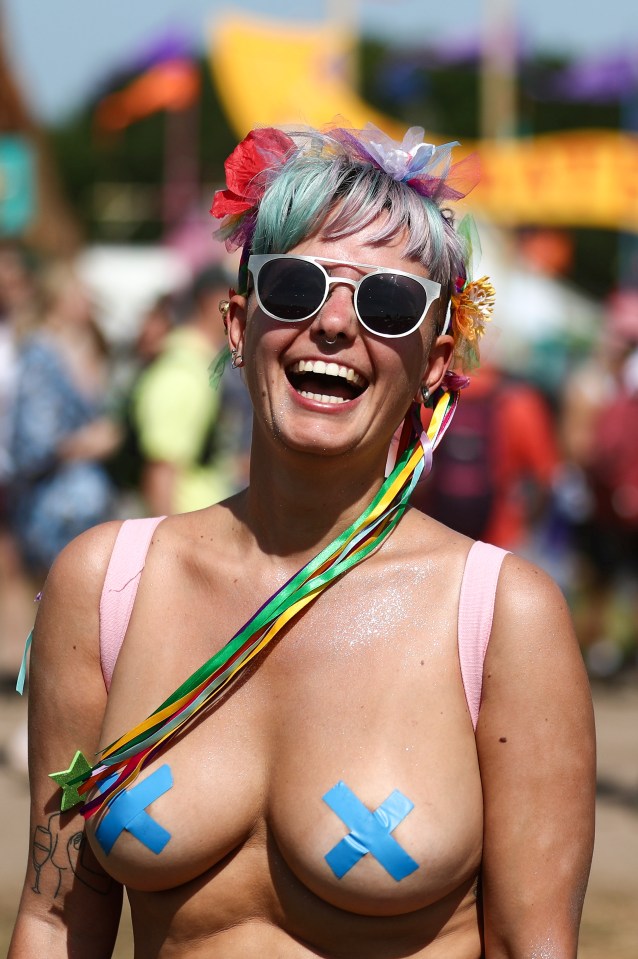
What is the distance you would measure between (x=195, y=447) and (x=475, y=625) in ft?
13.4

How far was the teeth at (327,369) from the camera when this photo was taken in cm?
211

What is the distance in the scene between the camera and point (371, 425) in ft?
7.06

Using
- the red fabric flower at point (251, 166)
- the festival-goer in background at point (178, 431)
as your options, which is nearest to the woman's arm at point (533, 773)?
the red fabric flower at point (251, 166)

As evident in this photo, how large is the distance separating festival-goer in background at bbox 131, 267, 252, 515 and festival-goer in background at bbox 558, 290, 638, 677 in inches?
104

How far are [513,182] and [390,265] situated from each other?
2144cm

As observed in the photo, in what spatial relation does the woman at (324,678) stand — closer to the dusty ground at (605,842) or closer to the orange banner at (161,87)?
the dusty ground at (605,842)

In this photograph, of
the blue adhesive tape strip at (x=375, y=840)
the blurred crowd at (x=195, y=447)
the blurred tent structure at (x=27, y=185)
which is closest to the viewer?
the blue adhesive tape strip at (x=375, y=840)

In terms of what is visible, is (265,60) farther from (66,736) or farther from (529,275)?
(66,736)

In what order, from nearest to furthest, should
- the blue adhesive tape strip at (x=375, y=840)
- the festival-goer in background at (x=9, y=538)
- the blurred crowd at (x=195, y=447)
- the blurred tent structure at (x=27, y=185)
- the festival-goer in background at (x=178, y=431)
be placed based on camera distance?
the blue adhesive tape strip at (x=375, y=840) → the festival-goer in background at (x=178, y=431) → the blurred crowd at (x=195, y=447) → the festival-goer in background at (x=9, y=538) → the blurred tent structure at (x=27, y=185)

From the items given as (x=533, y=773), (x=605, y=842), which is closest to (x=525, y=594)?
(x=533, y=773)

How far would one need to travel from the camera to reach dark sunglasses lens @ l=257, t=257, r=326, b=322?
6.91 ft

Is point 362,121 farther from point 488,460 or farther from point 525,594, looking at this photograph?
point 525,594

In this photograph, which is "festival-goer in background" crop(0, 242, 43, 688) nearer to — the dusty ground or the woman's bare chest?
the dusty ground

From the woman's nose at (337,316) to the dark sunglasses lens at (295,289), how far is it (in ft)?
0.05
